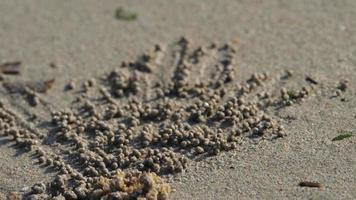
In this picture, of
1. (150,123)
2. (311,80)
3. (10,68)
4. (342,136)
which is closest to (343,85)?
(311,80)

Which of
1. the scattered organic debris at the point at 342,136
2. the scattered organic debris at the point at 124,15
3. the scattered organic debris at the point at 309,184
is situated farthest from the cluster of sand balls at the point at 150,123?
the scattered organic debris at the point at 124,15

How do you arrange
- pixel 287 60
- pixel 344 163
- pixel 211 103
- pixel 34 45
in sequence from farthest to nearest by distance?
pixel 34 45
pixel 287 60
pixel 211 103
pixel 344 163

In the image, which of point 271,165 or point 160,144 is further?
point 160,144

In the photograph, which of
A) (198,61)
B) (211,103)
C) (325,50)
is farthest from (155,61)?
(325,50)

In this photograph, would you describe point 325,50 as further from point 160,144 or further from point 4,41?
point 4,41

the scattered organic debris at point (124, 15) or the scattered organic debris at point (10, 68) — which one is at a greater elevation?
the scattered organic debris at point (124, 15)

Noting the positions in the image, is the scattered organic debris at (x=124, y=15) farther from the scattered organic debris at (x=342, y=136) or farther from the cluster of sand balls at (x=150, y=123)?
the scattered organic debris at (x=342, y=136)
